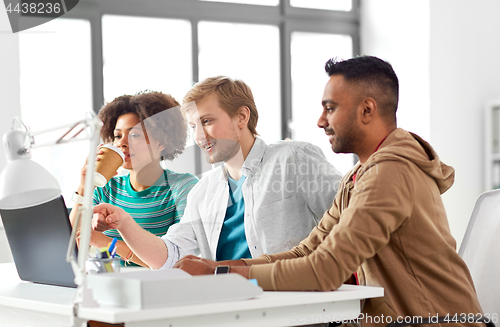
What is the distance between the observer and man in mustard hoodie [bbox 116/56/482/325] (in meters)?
1.09

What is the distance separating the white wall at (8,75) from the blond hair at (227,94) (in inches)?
68.0

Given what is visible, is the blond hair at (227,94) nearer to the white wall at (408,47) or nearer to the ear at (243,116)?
the ear at (243,116)

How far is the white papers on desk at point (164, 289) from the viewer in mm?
889

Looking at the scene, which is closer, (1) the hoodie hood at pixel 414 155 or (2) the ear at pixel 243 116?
(1) the hoodie hood at pixel 414 155

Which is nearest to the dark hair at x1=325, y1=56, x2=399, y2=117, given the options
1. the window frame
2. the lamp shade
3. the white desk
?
the white desk

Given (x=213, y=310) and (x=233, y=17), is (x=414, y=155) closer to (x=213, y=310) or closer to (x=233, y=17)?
(x=213, y=310)

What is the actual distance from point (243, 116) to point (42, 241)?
0.78 metres

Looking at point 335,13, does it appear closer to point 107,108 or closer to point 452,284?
point 107,108

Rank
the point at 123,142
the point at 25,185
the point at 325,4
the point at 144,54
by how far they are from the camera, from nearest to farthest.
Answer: the point at 25,185
the point at 123,142
the point at 144,54
the point at 325,4

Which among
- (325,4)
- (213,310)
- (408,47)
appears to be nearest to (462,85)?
(408,47)

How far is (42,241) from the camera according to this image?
1.28m

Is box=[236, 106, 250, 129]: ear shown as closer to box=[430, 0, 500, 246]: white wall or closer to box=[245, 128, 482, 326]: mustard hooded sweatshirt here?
box=[245, 128, 482, 326]: mustard hooded sweatshirt

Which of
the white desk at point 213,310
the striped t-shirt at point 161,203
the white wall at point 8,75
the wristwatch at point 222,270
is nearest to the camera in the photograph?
the white desk at point 213,310
